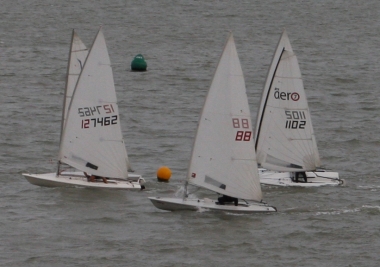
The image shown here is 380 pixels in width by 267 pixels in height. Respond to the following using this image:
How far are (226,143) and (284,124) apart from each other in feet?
23.9

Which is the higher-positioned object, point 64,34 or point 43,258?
point 64,34

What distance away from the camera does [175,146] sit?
57.8 meters

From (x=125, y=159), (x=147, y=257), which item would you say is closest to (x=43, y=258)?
(x=147, y=257)

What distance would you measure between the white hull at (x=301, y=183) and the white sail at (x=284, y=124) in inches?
17.0

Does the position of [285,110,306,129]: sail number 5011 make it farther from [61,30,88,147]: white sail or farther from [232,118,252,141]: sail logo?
[61,30,88,147]: white sail

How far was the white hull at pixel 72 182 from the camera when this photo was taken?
1853 inches

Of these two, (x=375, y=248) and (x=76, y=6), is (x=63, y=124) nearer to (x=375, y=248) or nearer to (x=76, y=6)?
(x=375, y=248)

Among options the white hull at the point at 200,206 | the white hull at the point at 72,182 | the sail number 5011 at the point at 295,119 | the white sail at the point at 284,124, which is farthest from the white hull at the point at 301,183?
the white hull at the point at 200,206

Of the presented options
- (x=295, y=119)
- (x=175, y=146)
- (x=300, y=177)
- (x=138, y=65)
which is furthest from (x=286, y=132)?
(x=138, y=65)

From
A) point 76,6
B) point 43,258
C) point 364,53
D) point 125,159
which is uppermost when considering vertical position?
point 76,6

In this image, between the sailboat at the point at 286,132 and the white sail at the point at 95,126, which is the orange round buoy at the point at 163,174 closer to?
the white sail at the point at 95,126

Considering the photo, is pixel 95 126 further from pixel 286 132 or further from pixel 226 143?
pixel 286 132

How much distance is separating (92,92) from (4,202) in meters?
5.50

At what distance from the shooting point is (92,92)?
153 ft
